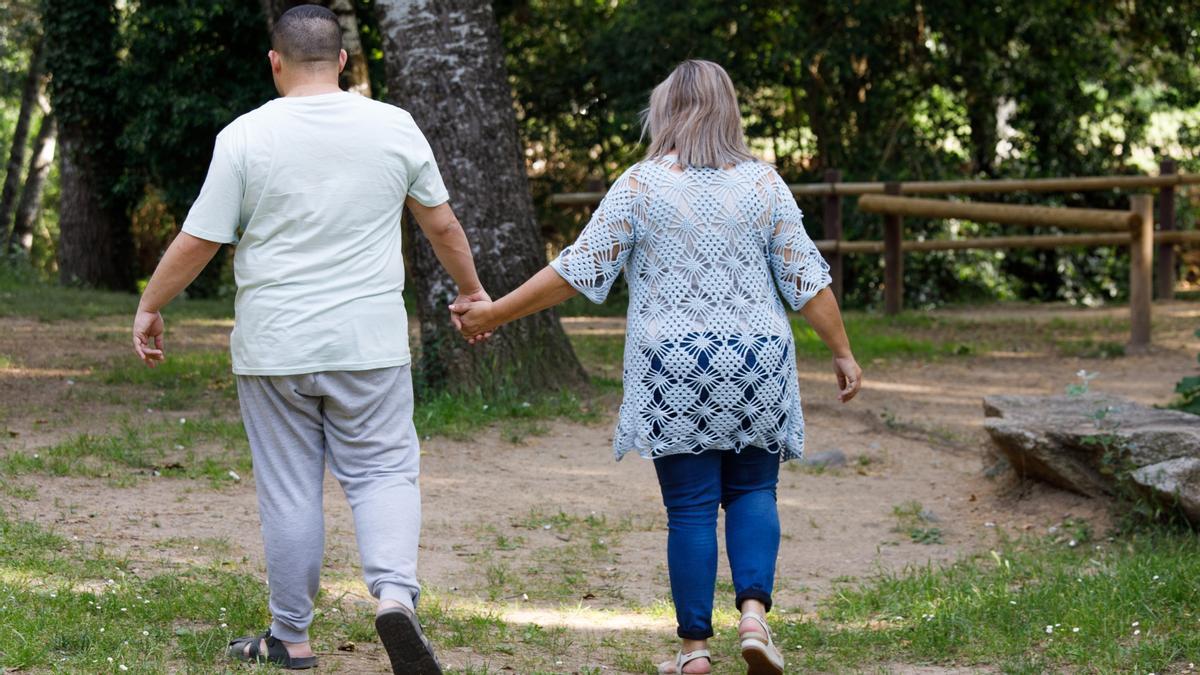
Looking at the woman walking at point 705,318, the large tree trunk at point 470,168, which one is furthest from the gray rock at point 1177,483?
the large tree trunk at point 470,168

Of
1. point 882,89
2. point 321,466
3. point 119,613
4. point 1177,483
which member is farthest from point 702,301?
point 882,89

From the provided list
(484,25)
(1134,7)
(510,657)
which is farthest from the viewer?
(1134,7)

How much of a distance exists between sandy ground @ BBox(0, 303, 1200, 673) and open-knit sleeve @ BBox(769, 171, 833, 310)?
1180 mm

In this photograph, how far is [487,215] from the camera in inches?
299

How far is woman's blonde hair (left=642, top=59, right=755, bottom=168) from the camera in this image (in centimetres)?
357

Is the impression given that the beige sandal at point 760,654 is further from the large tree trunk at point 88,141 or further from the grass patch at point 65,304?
the large tree trunk at point 88,141

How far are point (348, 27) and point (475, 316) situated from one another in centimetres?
591

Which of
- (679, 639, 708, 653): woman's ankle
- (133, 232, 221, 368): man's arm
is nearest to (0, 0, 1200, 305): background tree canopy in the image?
(679, 639, 708, 653): woman's ankle

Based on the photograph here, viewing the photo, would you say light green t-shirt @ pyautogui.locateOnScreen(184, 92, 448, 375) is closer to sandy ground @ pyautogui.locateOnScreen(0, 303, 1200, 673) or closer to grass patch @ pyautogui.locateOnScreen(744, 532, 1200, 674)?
sandy ground @ pyautogui.locateOnScreen(0, 303, 1200, 673)

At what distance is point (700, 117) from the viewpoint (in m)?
3.58

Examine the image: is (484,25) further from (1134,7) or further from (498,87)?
(1134,7)

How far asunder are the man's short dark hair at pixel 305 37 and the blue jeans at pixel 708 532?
1.39 metres

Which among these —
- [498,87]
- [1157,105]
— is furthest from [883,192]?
[498,87]

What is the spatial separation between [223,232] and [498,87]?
4418 millimetres
